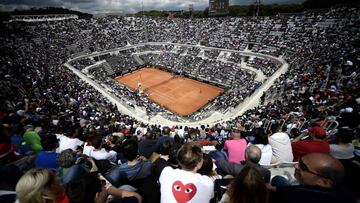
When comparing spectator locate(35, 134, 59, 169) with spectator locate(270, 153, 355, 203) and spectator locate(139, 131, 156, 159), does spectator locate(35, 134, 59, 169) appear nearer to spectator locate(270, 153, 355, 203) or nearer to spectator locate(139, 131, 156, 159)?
spectator locate(139, 131, 156, 159)

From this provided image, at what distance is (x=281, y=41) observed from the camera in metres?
42.0

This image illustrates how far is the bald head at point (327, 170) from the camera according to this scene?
9.25ft

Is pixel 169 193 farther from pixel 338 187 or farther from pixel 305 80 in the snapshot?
pixel 305 80

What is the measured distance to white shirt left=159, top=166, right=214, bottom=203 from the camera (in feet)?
10.5

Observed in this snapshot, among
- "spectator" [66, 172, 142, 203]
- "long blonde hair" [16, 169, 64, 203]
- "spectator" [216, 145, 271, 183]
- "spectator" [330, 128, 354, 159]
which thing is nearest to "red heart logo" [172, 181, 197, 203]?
"spectator" [66, 172, 142, 203]

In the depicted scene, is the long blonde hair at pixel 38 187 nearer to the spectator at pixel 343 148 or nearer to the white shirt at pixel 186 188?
the white shirt at pixel 186 188

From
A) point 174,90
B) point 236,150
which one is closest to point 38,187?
point 236,150

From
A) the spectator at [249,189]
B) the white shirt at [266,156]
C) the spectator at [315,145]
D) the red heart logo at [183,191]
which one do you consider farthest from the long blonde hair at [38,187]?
the spectator at [315,145]

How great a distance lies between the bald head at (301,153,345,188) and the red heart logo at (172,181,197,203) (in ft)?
6.07

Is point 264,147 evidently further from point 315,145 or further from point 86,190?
point 86,190

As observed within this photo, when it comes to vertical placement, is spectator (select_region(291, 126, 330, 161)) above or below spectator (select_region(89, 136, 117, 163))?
above

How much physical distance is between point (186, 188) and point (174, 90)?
4059cm

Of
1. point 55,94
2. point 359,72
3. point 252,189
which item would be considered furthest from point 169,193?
point 55,94

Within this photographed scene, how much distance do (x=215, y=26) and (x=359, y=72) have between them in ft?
164
